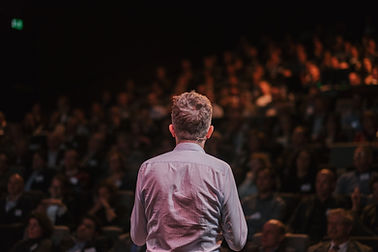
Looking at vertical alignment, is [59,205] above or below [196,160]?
below

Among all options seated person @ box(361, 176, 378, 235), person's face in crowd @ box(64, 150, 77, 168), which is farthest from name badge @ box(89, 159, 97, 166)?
seated person @ box(361, 176, 378, 235)

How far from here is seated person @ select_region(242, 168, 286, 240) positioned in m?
5.16

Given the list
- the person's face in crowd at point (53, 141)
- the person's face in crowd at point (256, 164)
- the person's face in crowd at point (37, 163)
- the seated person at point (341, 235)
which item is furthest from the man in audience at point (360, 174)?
the person's face in crowd at point (53, 141)

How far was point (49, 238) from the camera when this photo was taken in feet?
16.9

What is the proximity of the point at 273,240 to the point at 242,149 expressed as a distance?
304 cm

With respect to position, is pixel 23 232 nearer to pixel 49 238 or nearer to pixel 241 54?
pixel 49 238

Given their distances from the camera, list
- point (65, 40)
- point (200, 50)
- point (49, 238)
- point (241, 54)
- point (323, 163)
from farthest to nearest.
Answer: point (200, 50) < point (241, 54) < point (65, 40) < point (323, 163) < point (49, 238)

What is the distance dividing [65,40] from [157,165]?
29.6 ft

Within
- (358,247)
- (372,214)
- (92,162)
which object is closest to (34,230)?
(92,162)

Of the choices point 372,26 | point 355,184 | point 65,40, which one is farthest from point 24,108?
point 372,26

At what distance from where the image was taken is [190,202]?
6.95ft

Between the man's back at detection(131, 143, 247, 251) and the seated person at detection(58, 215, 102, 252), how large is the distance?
2897mm

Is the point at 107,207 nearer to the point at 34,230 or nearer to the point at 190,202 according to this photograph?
the point at 34,230

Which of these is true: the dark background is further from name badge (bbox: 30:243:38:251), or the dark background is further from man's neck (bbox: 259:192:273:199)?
man's neck (bbox: 259:192:273:199)
